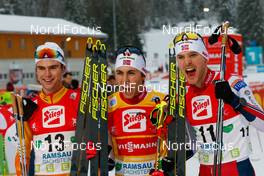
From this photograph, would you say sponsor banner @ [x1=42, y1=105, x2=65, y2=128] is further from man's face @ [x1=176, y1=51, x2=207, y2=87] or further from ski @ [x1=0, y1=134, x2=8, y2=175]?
ski @ [x1=0, y1=134, x2=8, y2=175]

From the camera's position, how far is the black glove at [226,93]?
3.60m

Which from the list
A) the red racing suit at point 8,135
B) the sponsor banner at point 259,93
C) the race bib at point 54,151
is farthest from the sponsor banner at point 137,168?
the sponsor banner at point 259,93

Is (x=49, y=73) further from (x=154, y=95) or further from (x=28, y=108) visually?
(x=154, y=95)

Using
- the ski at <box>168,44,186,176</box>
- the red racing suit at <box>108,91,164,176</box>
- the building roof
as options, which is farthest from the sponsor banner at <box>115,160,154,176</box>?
the building roof

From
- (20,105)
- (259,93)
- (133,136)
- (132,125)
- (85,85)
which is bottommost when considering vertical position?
(133,136)

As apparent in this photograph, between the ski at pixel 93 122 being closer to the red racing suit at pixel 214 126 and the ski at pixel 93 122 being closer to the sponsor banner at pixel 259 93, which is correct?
the red racing suit at pixel 214 126

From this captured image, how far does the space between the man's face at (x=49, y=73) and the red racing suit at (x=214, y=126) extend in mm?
1239

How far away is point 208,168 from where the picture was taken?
394 cm

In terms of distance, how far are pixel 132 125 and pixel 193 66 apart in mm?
860

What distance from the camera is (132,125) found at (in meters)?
4.22

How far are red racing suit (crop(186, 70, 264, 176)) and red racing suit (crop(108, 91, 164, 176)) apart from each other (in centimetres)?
47

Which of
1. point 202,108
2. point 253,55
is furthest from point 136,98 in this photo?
point 253,55

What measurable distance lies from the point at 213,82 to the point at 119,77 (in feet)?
3.03

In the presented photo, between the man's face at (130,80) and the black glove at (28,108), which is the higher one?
the man's face at (130,80)
